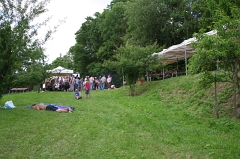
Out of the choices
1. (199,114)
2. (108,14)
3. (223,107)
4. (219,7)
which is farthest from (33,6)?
(108,14)

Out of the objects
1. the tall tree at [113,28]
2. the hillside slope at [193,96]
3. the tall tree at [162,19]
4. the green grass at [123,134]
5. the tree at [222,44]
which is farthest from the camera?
the tall tree at [113,28]

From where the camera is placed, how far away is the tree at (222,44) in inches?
276

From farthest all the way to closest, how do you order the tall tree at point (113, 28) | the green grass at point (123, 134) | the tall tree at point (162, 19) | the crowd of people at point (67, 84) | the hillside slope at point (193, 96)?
the tall tree at point (113, 28) → the tall tree at point (162, 19) → the crowd of people at point (67, 84) → the hillside slope at point (193, 96) → the green grass at point (123, 134)

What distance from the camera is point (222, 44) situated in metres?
6.95

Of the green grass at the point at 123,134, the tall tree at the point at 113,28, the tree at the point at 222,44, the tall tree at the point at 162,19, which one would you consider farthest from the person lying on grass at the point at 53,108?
the tall tree at the point at 113,28

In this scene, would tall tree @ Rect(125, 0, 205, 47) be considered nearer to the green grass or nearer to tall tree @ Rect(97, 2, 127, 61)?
tall tree @ Rect(97, 2, 127, 61)

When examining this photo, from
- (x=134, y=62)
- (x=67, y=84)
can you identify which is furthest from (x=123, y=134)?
(x=67, y=84)

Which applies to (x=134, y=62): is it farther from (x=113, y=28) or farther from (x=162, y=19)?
(x=113, y=28)

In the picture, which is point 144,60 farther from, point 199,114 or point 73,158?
point 73,158

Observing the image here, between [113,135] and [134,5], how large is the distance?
23.3m

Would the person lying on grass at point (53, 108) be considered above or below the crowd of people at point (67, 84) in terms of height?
below

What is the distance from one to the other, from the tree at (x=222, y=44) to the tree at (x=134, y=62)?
24.6 ft

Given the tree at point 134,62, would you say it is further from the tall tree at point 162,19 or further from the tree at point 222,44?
the tall tree at point 162,19

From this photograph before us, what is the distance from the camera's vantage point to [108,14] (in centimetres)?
3844
